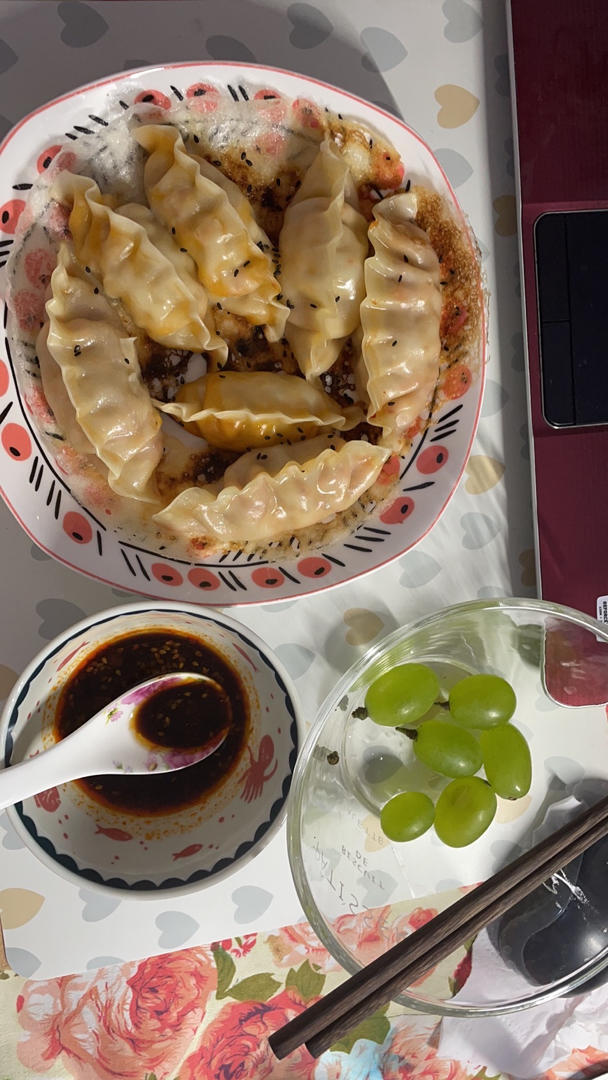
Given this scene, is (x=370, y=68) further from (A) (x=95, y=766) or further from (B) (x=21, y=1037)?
(B) (x=21, y=1037)

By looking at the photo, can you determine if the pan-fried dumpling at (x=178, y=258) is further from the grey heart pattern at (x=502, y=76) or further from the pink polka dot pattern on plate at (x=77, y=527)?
the grey heart pattern at (x=502, y=76)

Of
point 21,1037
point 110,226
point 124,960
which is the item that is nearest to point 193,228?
point 110,226

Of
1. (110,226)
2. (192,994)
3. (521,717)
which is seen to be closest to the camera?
(110,226)

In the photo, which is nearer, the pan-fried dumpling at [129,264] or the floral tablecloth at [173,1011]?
the pan-fried dumpling at [129,264]

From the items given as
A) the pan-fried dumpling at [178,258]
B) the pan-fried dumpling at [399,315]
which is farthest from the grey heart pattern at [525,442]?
the pan-fried dumpling at [178,258]

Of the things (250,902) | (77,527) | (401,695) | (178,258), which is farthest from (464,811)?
(178,258)

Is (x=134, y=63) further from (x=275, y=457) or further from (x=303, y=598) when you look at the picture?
(x=303, y=598)
